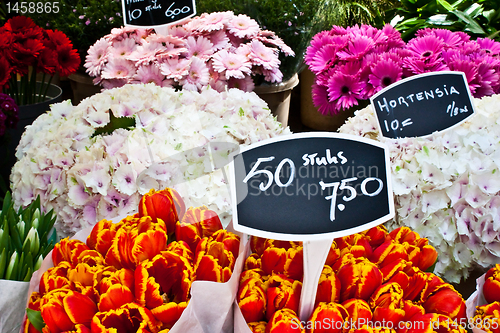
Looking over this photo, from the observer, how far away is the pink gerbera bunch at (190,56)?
1409 mm

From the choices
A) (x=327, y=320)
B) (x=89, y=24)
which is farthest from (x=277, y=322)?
(x=89, y=24)

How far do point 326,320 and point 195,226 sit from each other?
0.87 ft

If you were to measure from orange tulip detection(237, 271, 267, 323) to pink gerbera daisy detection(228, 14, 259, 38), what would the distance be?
1120mm

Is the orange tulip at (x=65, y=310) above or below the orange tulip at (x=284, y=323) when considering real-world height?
above

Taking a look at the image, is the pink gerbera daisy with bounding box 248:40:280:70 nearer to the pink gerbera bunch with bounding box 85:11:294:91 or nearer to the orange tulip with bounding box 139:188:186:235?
the pink gerbera bunch with bounding box 85:11:294:91

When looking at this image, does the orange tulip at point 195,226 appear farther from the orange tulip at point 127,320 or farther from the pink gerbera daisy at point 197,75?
the pink gerbera daisy at point 197,75

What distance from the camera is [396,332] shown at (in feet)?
1.90

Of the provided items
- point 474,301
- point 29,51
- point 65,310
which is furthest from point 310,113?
point 65,310

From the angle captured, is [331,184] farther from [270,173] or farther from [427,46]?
Result: [427,46]

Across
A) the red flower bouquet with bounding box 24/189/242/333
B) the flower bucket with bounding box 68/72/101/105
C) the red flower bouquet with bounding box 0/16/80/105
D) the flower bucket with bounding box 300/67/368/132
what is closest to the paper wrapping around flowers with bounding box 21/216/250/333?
the red flower bouquet with bounding box 24/189/242/333

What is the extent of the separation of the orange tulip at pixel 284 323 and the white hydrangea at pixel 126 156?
0.39m

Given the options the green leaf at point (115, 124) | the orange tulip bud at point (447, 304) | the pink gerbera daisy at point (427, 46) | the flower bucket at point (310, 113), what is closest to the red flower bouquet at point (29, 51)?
the green leaf at point (115, 124)

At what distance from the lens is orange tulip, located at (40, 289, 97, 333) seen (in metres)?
0.54

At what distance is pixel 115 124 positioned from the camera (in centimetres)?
104
